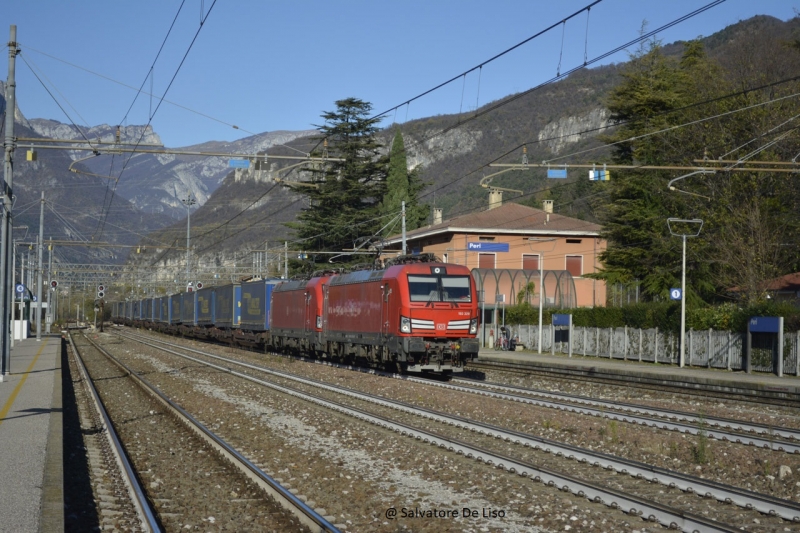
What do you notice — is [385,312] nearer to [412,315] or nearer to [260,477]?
[412,315]

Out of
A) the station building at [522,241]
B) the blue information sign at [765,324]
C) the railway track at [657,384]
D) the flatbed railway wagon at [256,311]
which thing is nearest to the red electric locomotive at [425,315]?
the railway track at [657,384]

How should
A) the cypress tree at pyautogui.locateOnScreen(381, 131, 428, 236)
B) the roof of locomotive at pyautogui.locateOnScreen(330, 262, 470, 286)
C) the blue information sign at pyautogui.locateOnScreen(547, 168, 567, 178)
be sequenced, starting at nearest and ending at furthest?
the blue information sign at pyautogui.locateOnScreen(547, 168, 567, 178) → the roof of locomotive at pyautogui.locateOnScreen(330, 262, 470, 286) → the cypress tree at pyautogui.locateOnScreen(381, 131, 428, 236)

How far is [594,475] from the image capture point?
10.7m

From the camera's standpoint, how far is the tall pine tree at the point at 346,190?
217ft

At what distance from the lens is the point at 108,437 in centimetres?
1455

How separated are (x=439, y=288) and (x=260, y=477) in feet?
49.4

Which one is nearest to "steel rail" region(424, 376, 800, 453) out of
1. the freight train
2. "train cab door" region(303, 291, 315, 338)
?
the freight train

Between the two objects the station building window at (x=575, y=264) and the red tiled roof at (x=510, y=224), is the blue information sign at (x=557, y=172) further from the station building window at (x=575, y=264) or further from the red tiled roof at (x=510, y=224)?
the station building window at (x=575, y=264)

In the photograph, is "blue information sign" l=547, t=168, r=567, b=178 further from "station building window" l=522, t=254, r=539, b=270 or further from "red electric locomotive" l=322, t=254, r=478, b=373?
"station building window" l=522, t=254, r=539, b=270

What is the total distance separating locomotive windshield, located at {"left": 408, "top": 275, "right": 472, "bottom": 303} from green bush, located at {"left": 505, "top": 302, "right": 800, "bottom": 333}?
453 inches

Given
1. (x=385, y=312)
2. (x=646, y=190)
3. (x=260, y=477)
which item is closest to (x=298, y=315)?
(x=385, y=312)

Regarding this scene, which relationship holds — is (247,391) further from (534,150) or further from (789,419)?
(534,150)

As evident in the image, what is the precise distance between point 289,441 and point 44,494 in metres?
5.27

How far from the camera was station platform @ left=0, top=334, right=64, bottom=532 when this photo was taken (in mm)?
7961
